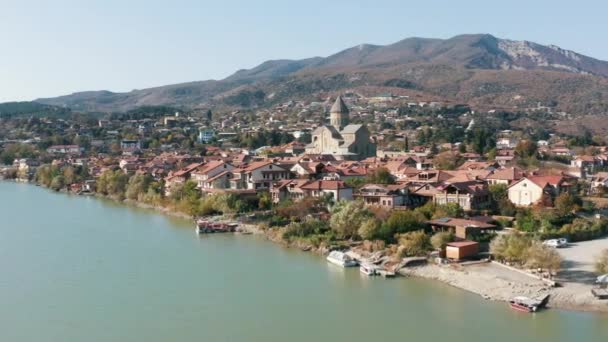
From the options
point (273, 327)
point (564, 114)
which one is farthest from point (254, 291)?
point (564, 114)

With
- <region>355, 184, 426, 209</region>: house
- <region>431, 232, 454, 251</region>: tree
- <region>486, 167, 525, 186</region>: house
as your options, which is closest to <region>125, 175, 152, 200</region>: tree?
<region>355, 184, 426, 209</region>: house

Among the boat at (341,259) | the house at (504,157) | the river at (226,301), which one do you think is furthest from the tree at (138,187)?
the house at (504,157)

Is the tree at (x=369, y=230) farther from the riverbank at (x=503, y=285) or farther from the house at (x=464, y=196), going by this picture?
the house at (x=464, y=196)

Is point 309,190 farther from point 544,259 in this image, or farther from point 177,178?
point 544,259

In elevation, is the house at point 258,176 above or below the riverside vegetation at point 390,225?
above

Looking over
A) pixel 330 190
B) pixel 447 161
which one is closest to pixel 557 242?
pixel 330 190
